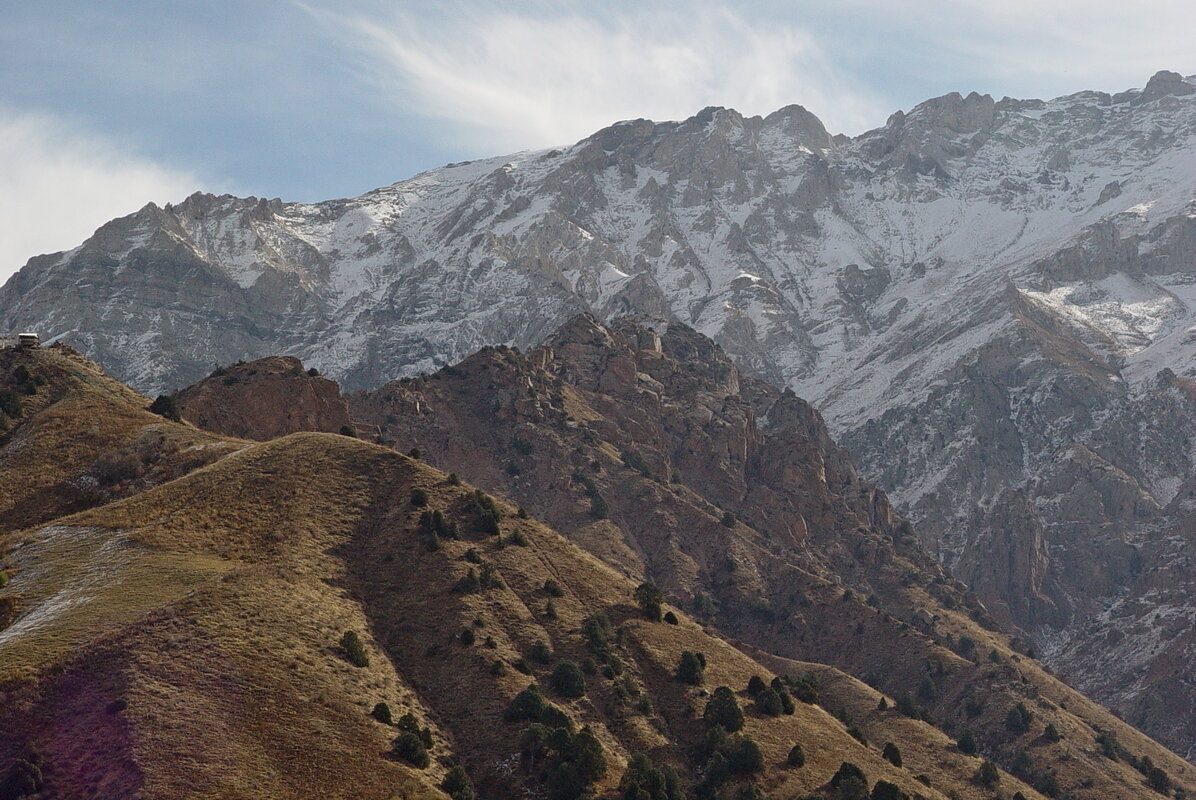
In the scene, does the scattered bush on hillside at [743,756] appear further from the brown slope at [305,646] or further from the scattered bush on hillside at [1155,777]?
the scattered bush on hillside at [1155,777]

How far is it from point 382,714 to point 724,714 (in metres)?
32.0

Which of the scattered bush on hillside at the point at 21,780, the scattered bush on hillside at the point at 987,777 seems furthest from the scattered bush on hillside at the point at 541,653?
the scattered bush on hillside at the point at 987,777

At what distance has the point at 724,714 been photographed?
352ft

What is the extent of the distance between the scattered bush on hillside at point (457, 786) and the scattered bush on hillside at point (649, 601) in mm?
40974

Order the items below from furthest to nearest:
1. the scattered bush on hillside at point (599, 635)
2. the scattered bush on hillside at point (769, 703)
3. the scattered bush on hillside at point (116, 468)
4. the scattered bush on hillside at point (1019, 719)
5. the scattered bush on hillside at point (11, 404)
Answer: the scattered bush on hillside at point (1019, 719)
the scattered bush on hillside at point (11, 404)
the scattered bush on hillside at point (116, 468)
the scattered bush on hillside at point (769, 703)
the scattered bush on hillside at point (599, 635)

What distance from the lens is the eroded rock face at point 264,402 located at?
15575cm

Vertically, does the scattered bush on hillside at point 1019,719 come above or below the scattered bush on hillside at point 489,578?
below

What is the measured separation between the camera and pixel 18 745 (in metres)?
72.5

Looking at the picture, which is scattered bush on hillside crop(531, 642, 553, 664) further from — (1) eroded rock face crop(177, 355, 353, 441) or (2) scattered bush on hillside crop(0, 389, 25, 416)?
(1) eroded rock face crop(177, 355, 353, 441)

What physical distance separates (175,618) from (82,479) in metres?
33.9

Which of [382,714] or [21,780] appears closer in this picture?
[21,780]

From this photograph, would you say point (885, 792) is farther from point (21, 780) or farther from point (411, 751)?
point (21, 780)

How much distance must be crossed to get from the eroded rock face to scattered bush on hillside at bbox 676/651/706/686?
63.8m

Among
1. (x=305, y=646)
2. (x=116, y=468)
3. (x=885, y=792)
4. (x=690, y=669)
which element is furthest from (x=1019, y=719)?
(x=116, y=468)
